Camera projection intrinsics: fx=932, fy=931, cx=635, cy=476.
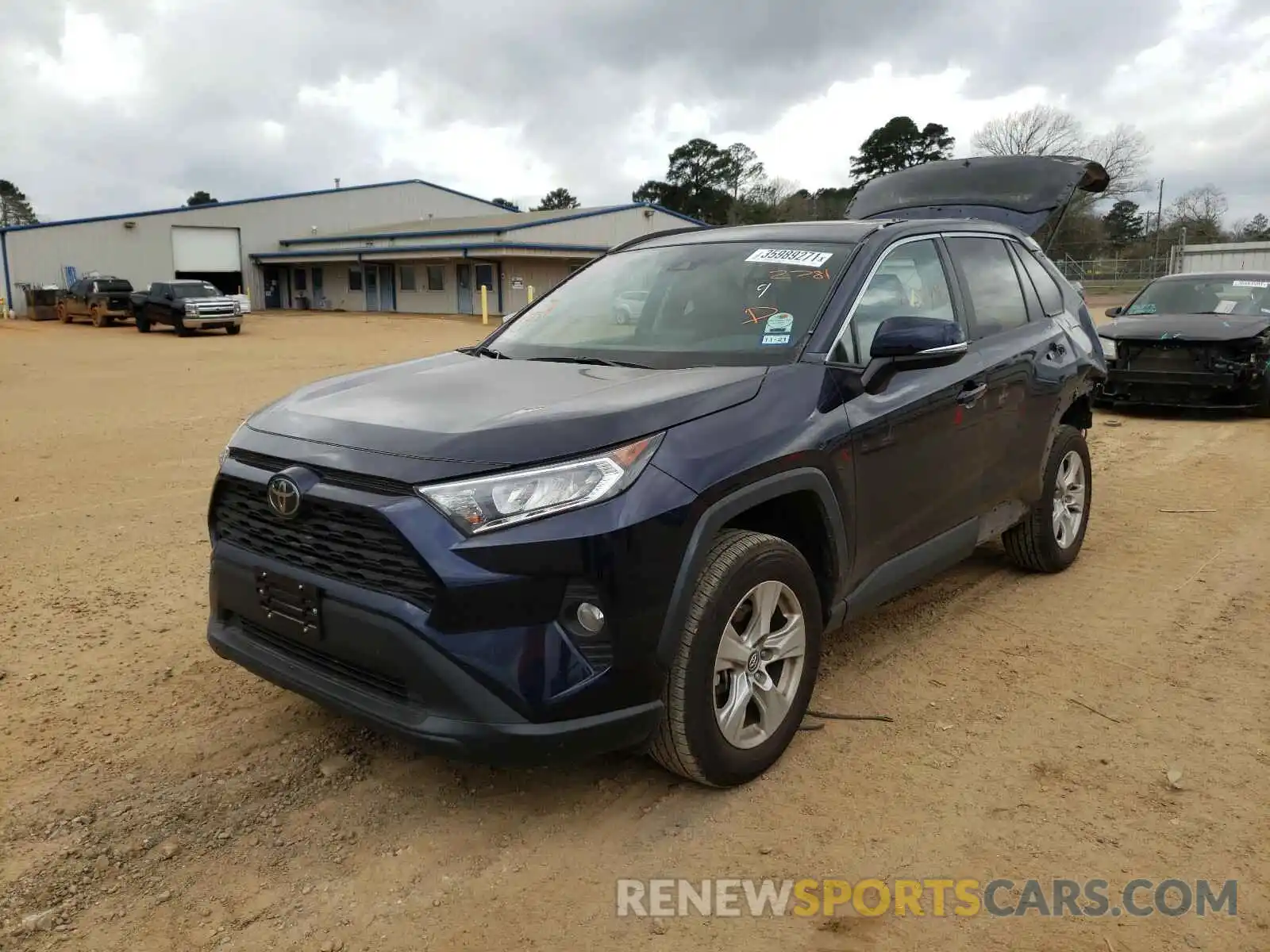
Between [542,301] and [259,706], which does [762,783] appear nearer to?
[259,706]

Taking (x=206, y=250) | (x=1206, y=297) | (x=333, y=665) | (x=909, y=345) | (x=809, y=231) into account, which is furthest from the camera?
(x=206, y=250)

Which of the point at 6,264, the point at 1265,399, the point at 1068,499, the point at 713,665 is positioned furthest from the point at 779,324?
the point at 6,264

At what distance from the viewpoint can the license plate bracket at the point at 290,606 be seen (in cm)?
274

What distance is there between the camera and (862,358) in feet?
11.4

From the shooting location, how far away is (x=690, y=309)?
376 cm

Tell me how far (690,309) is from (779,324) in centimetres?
46

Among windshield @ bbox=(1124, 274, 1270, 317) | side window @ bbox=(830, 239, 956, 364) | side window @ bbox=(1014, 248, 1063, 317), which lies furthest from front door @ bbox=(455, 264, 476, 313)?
side window @ bbox=(830, 239, 956, 364)

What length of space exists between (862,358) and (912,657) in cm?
140

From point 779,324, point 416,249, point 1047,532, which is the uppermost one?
point 416,249

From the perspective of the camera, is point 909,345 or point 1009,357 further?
point 1009,357

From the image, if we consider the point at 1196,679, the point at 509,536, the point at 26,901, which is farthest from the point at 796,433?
the point at 26,901

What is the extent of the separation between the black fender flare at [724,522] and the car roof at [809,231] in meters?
Result: 1.18

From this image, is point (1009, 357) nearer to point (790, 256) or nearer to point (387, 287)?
point (790, 256)

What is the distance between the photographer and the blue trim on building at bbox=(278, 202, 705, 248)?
3703 centimetres
